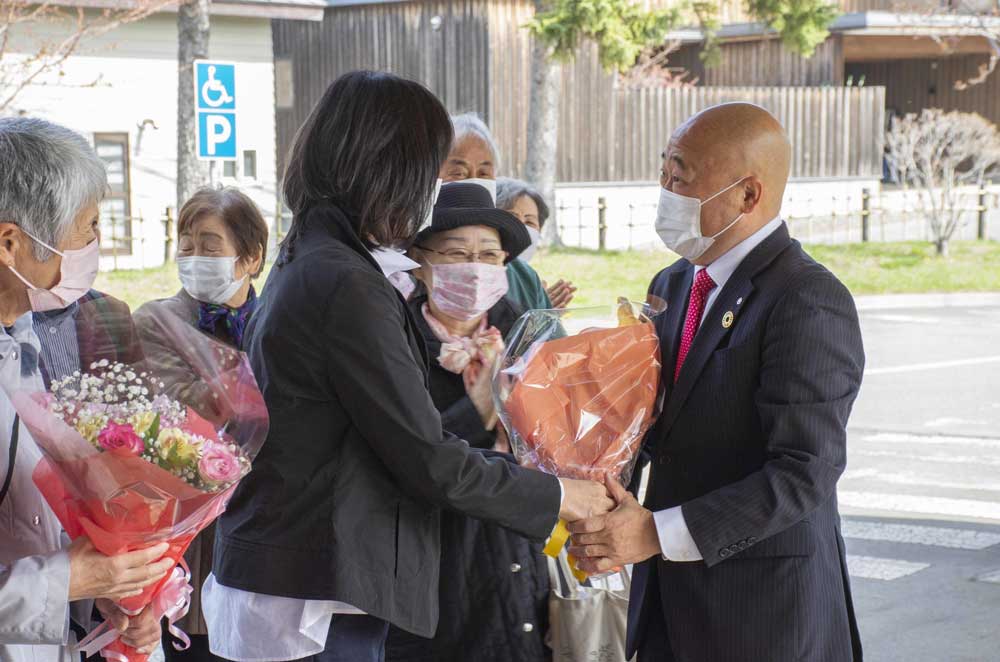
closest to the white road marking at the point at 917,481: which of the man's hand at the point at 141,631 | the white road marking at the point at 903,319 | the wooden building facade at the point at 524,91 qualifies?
the man's hand at the point at 141,631

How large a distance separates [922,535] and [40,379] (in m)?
6.17

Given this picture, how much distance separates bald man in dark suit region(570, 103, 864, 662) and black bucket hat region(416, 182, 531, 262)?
895mm

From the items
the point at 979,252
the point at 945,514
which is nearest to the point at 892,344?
the point at 945,514

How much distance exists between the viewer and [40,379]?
2.80 m

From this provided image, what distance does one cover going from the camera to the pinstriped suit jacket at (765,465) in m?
3.02

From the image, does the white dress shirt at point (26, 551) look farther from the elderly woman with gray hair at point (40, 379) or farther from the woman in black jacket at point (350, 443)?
the woman in black jacket at point (350, 443)

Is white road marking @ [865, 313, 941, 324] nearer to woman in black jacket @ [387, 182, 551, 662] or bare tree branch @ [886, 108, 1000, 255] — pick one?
bare tree branch @ [886, 108, 1000, 255]

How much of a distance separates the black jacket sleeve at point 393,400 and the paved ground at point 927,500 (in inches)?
135

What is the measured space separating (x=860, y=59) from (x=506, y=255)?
31.6 m

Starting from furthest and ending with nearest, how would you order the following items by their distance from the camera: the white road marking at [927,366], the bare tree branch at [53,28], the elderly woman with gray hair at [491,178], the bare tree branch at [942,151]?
the bare tree branch at [942,151] < the bare tree branch at [53,28] < the white road marking at [927,366] < the elderly woman with gray hair at [491,178]

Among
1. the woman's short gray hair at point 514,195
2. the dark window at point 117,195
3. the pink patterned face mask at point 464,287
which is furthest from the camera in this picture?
the dark window at point 117,195

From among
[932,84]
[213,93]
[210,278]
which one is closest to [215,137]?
[213,93]

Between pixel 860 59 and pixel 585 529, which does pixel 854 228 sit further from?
pixel 585 529

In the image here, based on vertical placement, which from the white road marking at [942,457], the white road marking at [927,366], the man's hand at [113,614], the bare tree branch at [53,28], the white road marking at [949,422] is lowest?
the white road marking at [942,457]
